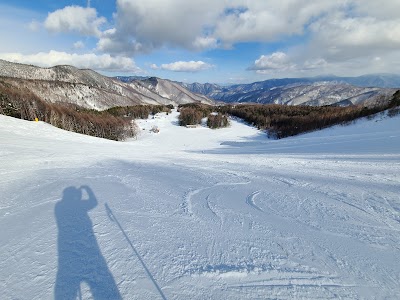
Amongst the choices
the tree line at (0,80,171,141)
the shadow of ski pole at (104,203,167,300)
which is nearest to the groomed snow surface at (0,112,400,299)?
the shadow of ski pole at (104,203,167,300)

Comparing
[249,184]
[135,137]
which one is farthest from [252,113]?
[249,184]

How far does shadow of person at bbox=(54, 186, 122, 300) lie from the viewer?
3.54 m

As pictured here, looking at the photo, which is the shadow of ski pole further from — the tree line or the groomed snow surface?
the tree line

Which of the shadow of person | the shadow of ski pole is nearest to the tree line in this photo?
the shadow of person

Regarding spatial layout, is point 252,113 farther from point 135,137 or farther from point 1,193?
point 1,193

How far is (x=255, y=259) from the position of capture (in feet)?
13.8

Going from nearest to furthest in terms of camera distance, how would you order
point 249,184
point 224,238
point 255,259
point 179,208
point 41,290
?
point 41,290 → point 255,259 → point 224,238 → point 179,208 → point 249,184

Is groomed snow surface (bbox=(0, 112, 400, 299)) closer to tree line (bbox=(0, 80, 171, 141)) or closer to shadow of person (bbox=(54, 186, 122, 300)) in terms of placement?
shadow of person (bbox=(54, 186, 122, 300))

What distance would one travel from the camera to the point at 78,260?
13.6 ft

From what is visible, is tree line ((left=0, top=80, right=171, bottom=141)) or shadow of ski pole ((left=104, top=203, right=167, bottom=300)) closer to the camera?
shadow of ski pole ((left=104, top=203, right=167, bottom=300))

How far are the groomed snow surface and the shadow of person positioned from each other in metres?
0.02

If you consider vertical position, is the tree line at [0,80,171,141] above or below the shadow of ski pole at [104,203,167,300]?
above

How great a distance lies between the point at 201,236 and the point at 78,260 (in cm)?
231

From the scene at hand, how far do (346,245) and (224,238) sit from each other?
2349 mm
